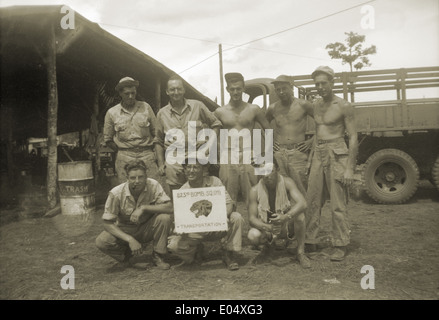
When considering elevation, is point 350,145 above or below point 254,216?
above

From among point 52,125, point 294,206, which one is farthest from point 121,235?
point 52,125

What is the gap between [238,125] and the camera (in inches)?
171

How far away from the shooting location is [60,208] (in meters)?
6.38

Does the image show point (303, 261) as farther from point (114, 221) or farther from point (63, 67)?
point (63, 67)

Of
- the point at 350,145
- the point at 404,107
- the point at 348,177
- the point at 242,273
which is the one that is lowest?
the point at 242,273

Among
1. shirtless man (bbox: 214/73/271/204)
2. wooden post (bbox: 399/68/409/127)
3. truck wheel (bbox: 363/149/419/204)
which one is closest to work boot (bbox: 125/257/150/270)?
shirtless man (bbox: 214/73/271/204)

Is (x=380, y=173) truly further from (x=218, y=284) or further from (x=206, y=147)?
(x=218, y=284)

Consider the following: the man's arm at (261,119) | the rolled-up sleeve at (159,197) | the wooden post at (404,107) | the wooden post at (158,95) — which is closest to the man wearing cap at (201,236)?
the rolled-up sleeve at (159,197)

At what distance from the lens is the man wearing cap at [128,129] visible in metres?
4.31

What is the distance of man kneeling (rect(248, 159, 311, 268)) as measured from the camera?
3.63m

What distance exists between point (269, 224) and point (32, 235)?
3.63 meters

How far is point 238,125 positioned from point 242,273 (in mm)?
1749

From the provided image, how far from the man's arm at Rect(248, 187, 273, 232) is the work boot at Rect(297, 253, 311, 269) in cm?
44

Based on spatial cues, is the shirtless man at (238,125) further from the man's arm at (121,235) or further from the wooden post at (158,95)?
the wooden post at (158,95)
